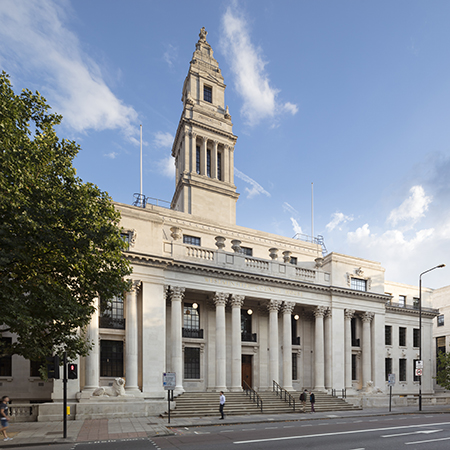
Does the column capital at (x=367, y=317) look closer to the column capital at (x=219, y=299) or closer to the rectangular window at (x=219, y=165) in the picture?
the column capital at (x=219, y=299)

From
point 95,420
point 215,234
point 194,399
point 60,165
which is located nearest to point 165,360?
point 194,399

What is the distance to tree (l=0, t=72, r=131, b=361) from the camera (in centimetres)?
1593

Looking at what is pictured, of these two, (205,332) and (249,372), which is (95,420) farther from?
(249,372)

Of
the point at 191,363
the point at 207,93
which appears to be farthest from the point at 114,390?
the point at 207,93

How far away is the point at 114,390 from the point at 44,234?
47.7 feet

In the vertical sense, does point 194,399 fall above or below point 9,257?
below

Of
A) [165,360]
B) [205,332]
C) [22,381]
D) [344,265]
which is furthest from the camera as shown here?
[344,265]

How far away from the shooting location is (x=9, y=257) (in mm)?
15727

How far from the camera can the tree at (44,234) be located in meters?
15.9

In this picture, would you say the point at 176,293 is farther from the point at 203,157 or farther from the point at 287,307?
the point at 203,157

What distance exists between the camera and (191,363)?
3338cm

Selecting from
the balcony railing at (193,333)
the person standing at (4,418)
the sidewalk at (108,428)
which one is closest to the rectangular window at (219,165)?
the balcony railing at (193,333)

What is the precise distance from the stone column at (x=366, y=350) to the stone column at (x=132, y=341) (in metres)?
23.8

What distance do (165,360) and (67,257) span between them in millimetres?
16049
